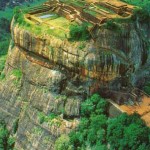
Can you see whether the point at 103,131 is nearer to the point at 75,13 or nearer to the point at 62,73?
the point at 62,73

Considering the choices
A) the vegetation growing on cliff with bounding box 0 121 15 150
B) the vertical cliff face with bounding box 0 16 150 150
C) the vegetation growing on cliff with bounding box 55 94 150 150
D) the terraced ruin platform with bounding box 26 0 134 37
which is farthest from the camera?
the vegetation growing on cliff with bounding box 0 121 15 150

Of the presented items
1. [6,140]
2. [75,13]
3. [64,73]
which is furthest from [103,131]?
[75,13]

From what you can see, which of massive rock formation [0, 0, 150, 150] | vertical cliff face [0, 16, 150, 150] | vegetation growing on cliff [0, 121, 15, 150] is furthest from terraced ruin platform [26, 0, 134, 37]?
vegetation growing on cliff [0, 121, 15, 150]

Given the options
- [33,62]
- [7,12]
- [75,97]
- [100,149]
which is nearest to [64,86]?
[75,97]

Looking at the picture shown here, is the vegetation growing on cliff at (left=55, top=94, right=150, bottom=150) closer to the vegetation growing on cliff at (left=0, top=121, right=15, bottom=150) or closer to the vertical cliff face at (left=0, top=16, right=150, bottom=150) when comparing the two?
the vertical cliff face at (left=0, top=16, right=150, bottom=150)

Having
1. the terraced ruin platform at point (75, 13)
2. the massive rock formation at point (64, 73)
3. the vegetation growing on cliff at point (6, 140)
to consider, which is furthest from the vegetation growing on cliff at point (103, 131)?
the terraced ruin platform at point (75, 13)

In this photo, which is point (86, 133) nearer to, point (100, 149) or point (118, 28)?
point (100, 149)

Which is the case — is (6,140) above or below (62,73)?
below
